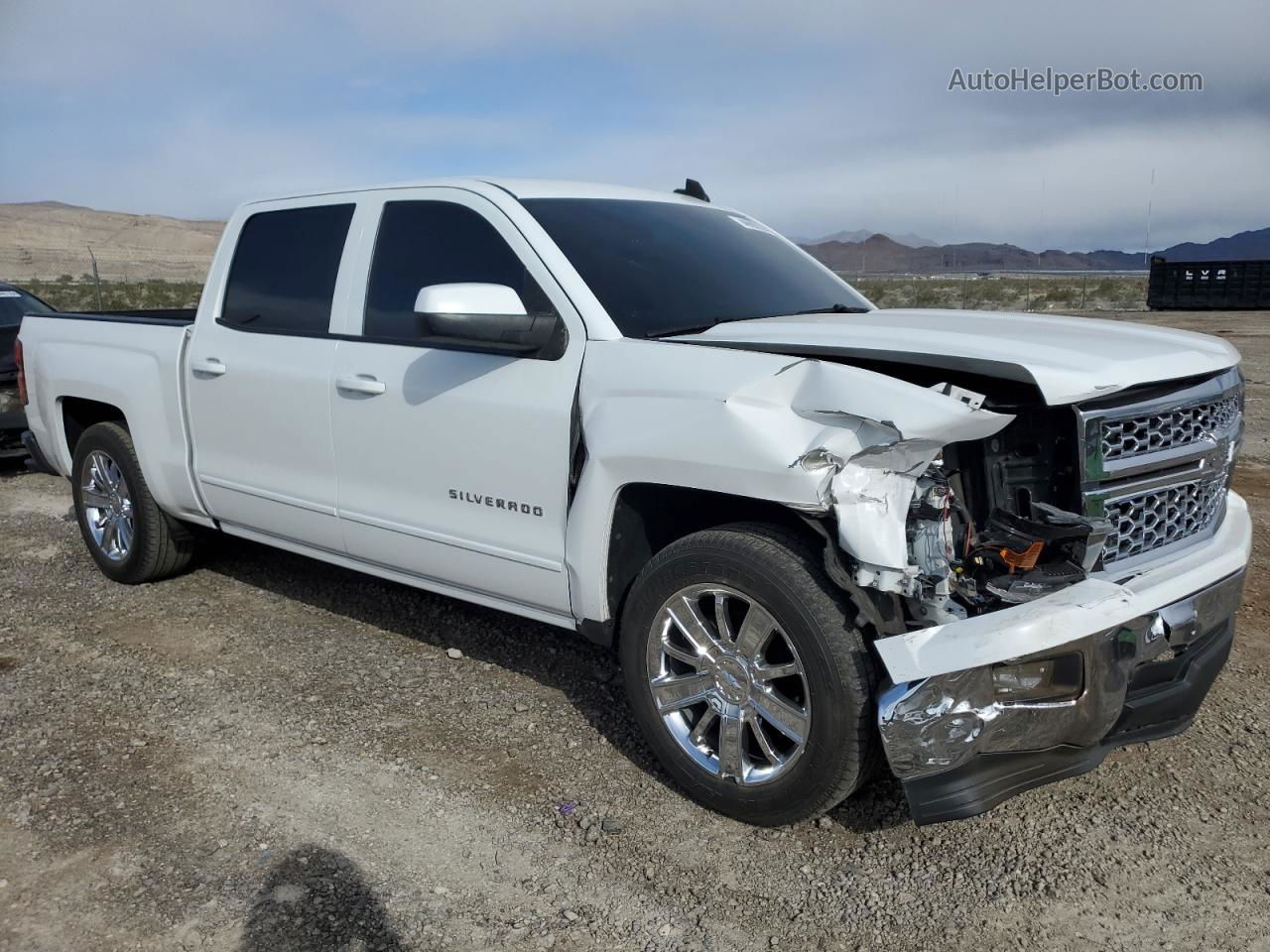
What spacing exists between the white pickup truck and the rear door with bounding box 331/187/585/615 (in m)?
0.01

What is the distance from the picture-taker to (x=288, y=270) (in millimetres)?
4629

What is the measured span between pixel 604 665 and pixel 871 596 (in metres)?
1.93

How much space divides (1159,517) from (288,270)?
3.56m

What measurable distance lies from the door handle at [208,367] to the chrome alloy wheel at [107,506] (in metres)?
1.05

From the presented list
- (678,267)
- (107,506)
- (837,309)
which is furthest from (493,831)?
(107,506)

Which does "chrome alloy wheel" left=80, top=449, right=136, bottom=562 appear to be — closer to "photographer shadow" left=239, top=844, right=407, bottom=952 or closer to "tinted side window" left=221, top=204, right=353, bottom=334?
"tinted side window" left=221, top=204, right=353, bottom=334

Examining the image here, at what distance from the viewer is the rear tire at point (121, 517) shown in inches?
213

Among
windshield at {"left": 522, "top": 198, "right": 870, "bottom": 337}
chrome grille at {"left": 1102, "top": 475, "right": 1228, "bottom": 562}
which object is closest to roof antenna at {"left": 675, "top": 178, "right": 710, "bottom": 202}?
windshield at {"left": 522, "top": 198, "right": 870, "bottom": 337}

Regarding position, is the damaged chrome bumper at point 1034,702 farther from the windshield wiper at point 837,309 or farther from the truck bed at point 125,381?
the truck bed at point 125,381

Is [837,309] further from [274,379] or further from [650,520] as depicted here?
[274,379]

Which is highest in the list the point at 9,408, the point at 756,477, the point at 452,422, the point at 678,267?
the point at 678,267

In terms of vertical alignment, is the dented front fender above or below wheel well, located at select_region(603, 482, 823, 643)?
above

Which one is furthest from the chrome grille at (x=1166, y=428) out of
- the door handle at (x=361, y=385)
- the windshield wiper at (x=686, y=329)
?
the door handle at (x=361, y=385)

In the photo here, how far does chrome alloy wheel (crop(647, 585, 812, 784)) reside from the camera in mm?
3064
